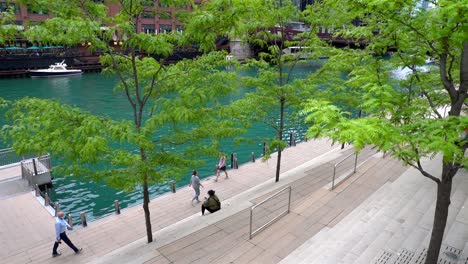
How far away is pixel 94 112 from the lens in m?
37.1

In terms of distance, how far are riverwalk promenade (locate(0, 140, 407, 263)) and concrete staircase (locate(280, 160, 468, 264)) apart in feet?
1.40

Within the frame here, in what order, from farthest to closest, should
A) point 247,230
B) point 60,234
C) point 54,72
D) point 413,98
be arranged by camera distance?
1. point 54,72
2. point 247,230
3. point 60,234
4. point 413,98

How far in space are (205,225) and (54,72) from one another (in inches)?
2331

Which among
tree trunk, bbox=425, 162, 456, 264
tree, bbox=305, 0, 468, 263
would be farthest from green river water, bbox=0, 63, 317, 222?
tree trunk, bbox=425, 162, 456, 264

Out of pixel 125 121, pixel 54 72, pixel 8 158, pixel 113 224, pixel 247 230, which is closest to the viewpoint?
pixel 125 121

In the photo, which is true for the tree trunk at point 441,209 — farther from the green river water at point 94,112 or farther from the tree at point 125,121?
the green river water at point 94,112

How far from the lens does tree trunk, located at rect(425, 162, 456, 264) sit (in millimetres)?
6871

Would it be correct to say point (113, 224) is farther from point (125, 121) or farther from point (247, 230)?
point (125, 121)

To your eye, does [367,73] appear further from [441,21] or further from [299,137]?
[299,137]

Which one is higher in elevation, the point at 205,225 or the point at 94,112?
the point at 205,225

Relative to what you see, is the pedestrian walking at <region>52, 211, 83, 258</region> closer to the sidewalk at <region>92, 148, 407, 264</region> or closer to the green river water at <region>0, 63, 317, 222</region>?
the sidewalk at <region>92, 148, 407, 264</region>

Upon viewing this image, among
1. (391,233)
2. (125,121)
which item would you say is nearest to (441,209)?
(391,233)

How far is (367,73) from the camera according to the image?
7199 mm

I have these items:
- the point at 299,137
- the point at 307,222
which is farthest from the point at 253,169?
the point at 299,137
